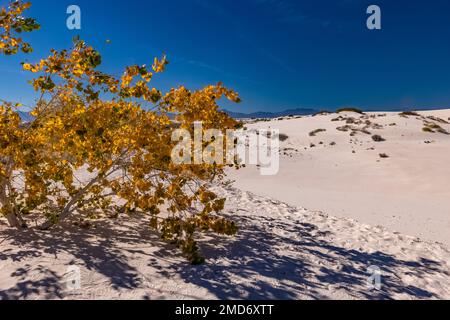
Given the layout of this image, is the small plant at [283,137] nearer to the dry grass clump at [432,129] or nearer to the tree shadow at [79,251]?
the dry grass clump at [432,129]

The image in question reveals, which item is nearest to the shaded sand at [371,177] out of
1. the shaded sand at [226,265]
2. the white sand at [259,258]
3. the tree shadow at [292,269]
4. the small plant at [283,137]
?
the white sand at [259,258]

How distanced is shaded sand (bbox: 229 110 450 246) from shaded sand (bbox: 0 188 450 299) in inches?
130

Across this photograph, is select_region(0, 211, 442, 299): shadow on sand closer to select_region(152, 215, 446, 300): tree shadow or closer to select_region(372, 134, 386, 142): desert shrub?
select_region(152, 215, 446, 300): tree shadow

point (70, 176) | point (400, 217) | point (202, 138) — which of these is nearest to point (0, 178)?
point (70, 176)

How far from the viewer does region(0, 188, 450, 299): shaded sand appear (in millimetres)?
5715

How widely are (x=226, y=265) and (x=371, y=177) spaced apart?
697 inches

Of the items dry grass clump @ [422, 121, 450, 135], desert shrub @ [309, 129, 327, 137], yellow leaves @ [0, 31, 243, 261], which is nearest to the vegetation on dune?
yellow leaves @ [0, 31, 243, 261]

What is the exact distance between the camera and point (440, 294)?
641cm

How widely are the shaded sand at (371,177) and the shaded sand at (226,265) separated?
3.29 meters

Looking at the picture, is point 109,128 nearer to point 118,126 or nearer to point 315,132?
point 118,126

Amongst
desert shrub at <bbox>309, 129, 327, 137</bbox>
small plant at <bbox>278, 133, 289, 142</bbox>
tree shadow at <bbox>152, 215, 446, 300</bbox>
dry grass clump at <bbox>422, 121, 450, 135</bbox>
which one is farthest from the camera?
desert shrub at <bbox>309, 129, 327, 137</bbox>

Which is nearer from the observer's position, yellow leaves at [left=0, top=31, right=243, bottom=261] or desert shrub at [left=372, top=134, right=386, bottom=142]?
yellow leaves at [left=0, top=31, right=243, bottom=261]
